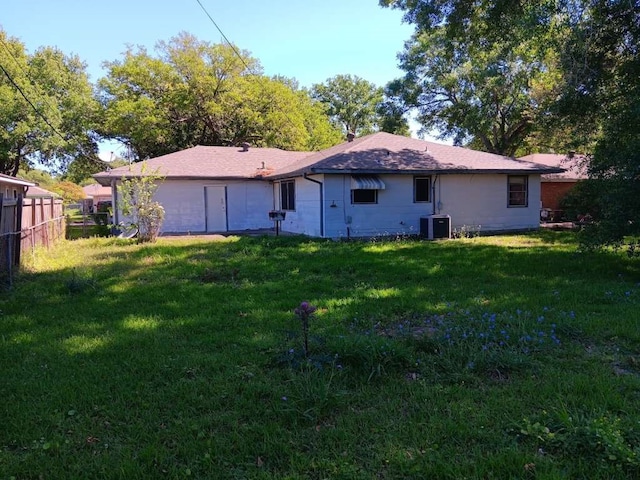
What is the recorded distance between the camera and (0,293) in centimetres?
738

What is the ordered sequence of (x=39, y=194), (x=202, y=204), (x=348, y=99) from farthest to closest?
(x=348, y=99) → (x=39, y=194) → (x=202, y=204)

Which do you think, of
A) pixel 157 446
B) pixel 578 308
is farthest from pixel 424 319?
pixel 157 446

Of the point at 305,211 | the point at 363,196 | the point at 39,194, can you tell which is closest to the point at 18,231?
the point at 305,211

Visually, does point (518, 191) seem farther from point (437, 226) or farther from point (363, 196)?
point (363, 196)

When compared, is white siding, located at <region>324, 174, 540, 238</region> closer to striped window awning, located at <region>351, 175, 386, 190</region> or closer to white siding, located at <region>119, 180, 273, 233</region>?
striped window awning, located at <region>351, 175, 386, 190</region>

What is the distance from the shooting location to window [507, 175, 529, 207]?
58.7 ft

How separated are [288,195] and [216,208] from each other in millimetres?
2994

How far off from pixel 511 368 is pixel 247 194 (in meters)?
16.6

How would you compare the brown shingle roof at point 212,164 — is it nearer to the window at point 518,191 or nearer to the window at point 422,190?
the window at point 422,190

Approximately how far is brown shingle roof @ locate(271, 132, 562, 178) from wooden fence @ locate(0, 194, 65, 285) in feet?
24.5

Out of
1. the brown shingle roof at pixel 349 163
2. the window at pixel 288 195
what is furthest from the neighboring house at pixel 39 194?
the window at pixel 288 195

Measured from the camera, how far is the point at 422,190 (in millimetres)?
16609

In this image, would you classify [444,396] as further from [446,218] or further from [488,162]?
[488,162]

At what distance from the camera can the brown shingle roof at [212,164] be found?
59.1 ft
